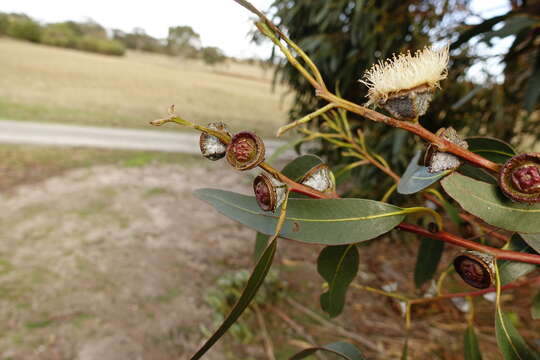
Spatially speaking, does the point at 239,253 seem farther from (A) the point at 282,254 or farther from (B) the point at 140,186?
(B) the point at 140,186

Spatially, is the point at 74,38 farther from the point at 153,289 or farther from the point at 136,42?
the point at 153,289

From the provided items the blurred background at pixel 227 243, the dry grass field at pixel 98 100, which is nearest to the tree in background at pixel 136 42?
the dry grass field at pixel 98 100

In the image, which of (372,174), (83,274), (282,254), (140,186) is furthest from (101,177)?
(372,174)

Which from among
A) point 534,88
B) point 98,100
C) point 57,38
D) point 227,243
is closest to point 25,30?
point 57,38

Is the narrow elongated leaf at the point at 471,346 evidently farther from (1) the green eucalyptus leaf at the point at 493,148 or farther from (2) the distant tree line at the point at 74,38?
(2) the distant tree line at the point at 74,38

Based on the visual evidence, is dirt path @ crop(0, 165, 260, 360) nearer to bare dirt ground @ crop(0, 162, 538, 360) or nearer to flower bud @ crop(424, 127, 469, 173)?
bare dirt ground @ crop(0, 162, 538, 360)

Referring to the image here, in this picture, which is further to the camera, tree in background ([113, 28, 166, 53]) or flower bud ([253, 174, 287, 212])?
tree in background ([113, 28, 166, 53])

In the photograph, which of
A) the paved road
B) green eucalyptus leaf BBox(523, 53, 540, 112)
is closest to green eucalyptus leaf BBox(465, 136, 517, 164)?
green eucalyptus leaf BBox(523, 53, 540, 112)
